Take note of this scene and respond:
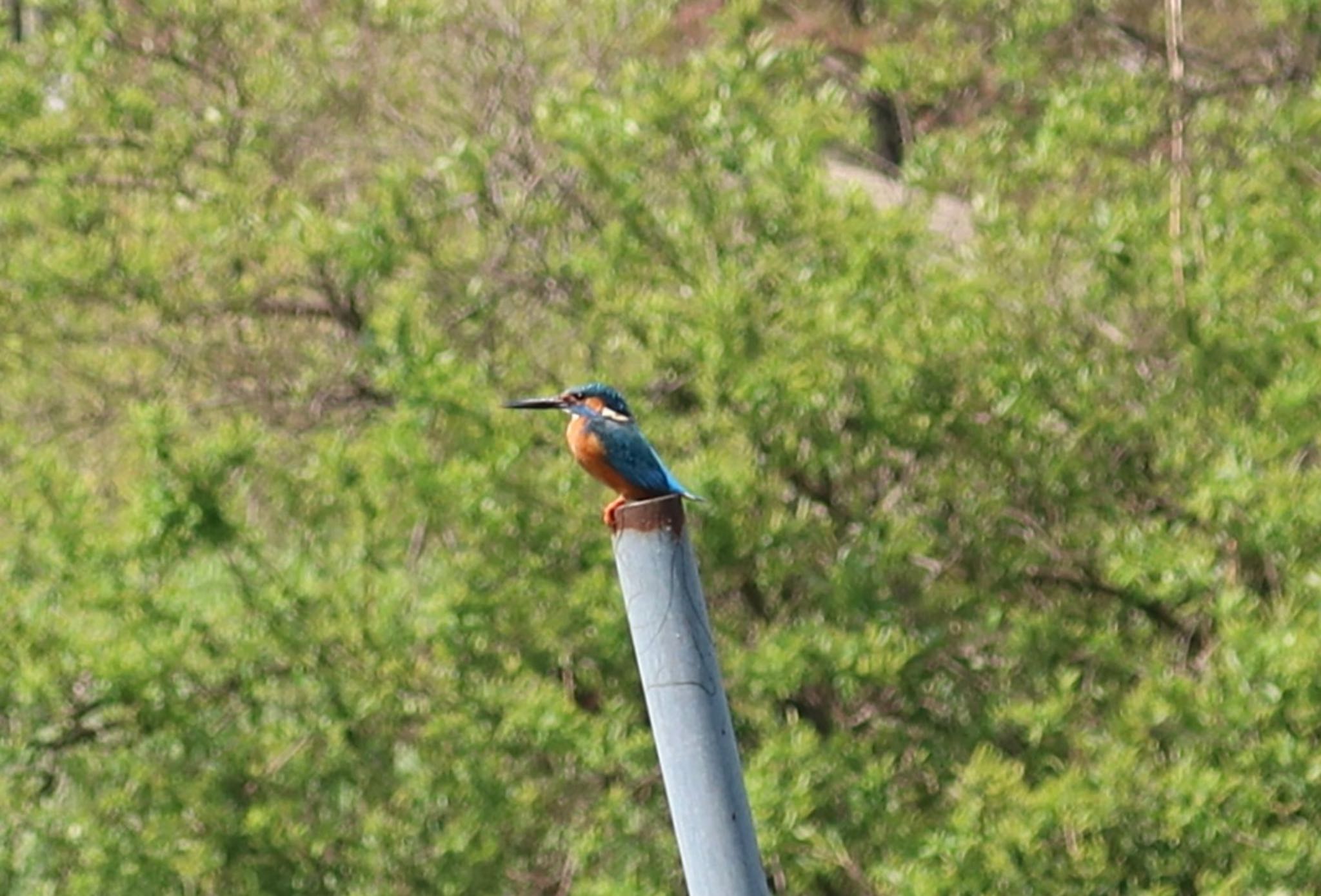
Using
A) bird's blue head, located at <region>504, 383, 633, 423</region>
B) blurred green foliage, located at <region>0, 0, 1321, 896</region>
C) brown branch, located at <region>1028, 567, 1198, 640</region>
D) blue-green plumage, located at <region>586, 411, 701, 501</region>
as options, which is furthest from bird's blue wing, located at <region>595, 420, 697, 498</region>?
brown branch, located at <region>1028, 567, 1198, 640</region>

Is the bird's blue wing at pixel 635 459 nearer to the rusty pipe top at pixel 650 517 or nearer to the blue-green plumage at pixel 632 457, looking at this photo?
the blue-green plumage at pixel 632 457

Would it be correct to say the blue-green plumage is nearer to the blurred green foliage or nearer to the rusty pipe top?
the rusty pipe top

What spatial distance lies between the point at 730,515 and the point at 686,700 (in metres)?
5.22

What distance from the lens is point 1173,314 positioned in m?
9.02

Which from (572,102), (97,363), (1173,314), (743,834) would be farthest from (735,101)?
(743,834)

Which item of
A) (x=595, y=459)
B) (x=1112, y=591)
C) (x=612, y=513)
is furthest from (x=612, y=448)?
(x=1112, y=591)

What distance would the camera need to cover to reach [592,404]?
4.69 meters

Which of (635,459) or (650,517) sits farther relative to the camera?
(635,459)

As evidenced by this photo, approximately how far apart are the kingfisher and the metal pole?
9 cm

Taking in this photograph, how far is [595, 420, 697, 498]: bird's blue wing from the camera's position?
398cm

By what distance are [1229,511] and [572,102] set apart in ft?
10.1

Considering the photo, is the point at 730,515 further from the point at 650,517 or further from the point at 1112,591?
the point at 650,517

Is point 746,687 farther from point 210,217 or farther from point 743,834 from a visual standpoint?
point 743,834

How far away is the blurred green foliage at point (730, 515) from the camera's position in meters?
8.64
